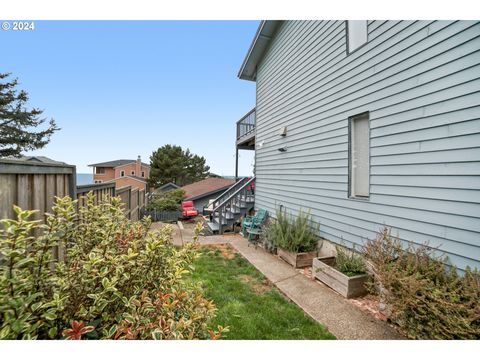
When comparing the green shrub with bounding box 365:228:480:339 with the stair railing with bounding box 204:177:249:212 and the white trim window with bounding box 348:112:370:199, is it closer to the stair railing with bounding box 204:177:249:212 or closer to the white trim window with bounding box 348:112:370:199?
the white trim window with bounding box 348:112:370:199

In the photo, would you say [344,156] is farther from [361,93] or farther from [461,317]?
[461,317]

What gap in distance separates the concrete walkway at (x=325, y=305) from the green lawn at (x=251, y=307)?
0.45ft

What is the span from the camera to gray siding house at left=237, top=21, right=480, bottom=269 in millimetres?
2643

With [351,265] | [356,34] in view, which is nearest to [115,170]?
[356,34]

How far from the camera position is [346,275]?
3.48 meters

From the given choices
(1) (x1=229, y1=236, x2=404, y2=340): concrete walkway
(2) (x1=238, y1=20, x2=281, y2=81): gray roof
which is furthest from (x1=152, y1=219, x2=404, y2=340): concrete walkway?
(2) (x1=238, y1=20, x2=281, y2=81): gray roof

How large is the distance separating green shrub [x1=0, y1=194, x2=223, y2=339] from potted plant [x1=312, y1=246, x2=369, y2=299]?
2589 mm

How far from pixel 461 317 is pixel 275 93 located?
6617mm

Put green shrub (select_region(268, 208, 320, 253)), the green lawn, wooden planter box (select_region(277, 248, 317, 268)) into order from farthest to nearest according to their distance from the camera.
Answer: green shrub (select_region(268, 208, 320, 253))
wooden planter box (select_region(277, 248, 317, 268))
the green lawn

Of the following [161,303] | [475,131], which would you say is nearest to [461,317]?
[475,131]

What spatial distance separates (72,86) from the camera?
40.6 ft

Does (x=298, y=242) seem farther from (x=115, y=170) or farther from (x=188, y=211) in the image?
(x=115, y=170)

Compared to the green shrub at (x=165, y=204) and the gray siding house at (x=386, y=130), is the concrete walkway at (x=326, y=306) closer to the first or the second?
the gray siding house at (x=386, y=130)

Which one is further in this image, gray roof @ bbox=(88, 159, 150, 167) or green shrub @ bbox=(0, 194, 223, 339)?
gray roof @ bbox=(88, 159, 150, 167)
